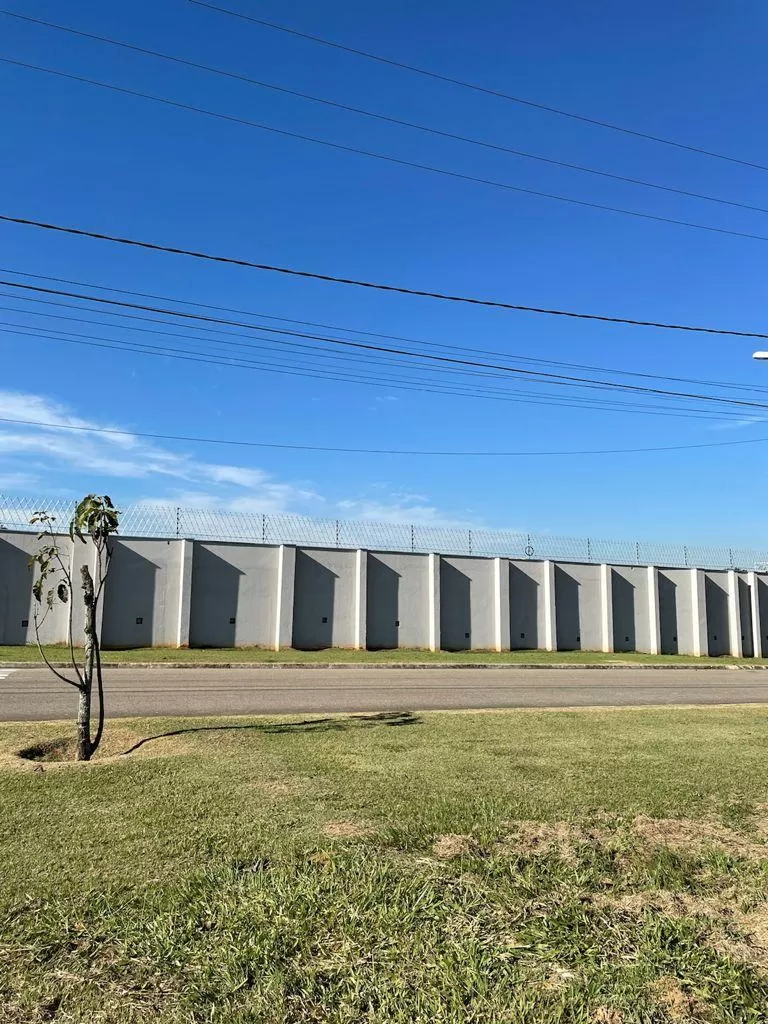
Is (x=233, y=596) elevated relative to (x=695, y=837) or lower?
elevated

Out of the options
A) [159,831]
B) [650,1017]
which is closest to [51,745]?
[159,831]

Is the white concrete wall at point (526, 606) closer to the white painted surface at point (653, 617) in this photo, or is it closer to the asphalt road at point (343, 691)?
the white painted surface at point (653, 617)

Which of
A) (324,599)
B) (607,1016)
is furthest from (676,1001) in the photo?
(324,599)

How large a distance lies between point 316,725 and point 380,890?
5.20 m

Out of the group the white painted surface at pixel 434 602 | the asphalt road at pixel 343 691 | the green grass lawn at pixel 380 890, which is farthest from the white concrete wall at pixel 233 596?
the green grass lawn at pixel 380 890

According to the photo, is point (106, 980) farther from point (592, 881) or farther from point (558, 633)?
point (558, 633)

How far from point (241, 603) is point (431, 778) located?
59.6 feet

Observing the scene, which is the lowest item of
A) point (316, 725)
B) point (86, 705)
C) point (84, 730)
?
point (316, 725)

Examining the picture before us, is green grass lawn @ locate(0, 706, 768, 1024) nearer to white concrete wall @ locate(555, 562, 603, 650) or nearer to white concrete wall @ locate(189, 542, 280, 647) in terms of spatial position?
white concrete wall @ locate(189, 542, 280, 647)

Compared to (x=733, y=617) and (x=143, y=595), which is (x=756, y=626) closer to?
(x=733, y=617)

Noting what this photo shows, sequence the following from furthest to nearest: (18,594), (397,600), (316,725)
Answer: (397,600) < (18,594) < (316,725)

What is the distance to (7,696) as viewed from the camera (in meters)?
11.1

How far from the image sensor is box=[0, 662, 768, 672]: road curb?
1729cm

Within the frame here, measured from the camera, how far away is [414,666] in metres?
20.4
